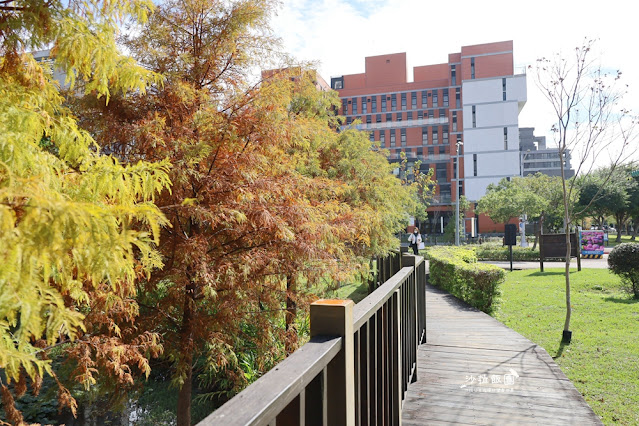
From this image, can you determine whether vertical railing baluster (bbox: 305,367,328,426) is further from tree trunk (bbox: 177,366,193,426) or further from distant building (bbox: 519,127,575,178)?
distant building (bbox: 519,127,575,178)

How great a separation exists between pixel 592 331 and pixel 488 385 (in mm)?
4187

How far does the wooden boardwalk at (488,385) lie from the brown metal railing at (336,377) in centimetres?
116

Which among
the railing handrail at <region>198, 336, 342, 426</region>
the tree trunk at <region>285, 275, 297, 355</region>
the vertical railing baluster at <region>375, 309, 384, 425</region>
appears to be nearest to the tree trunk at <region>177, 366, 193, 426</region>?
the tree trunk at <region>285, 275, 297, 355</region>

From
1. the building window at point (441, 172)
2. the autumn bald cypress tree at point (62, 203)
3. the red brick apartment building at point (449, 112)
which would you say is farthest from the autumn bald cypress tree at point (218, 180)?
the building window at point (441, 172)

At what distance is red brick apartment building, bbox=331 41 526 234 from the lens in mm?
51062

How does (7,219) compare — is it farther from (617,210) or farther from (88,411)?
(617,210)

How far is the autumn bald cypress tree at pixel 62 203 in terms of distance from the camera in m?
1.00

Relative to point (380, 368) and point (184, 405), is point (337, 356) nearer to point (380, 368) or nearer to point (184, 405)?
point (380, 368)

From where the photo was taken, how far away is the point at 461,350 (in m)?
5.38

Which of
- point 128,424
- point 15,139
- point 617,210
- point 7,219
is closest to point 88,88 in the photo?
point 15,139

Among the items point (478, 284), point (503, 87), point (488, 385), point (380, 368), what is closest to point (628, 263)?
point (478, 284)

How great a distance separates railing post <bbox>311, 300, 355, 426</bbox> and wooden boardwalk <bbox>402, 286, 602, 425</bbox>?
2.19 m

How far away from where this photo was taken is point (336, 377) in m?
1.52

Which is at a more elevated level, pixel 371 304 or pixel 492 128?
pixel 492 128
